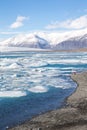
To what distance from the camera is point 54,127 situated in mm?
16422

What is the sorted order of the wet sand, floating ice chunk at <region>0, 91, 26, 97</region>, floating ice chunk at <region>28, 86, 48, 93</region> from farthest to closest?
floating ice chunk at <region>28, 86, 48, 93</region>
floating ice chunk at <region>0, 91, 26, 97</region>
the wet sand

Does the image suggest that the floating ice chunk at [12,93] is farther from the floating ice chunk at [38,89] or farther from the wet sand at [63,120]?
the wet sand at [63,120]

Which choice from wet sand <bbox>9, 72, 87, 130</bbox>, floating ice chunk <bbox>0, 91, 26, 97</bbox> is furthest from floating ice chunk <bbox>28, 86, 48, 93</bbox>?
wet sand <bbox>9, 72, 87, 130</bbox>

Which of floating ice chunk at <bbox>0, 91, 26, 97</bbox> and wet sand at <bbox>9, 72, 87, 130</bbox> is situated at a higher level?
floating ice chunk at <bbox>0, 91, 26, 97</bbox>

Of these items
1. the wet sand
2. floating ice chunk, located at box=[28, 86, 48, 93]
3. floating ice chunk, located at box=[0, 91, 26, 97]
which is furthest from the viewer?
floating ice chunk, located at box=[28, 86, 48, 93]

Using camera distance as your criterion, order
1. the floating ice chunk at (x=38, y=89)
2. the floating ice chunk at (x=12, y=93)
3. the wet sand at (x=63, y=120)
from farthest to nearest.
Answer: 1. the floating ice chunk at (x=38, y=89)
2. the floating ice chunk at (x=12, y=93)
3. the wet sand at (x=63, y=120)

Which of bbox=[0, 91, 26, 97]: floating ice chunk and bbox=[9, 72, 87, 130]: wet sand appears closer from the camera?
bbox=[9, 72, 87, 130]: wet sand

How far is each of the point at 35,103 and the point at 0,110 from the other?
115 inches

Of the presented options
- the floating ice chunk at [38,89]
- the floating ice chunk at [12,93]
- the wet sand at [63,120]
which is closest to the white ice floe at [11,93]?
the floating ice chunk at [12,93]

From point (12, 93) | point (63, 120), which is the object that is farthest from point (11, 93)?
point (63, 120)

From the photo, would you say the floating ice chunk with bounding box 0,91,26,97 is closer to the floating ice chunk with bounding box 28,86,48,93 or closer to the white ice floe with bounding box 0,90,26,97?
the white ice floe with bounding box 0,90,26,97

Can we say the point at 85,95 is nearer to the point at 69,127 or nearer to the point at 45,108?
the point at 45,108

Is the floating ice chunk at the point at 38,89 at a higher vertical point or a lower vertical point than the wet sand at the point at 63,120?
higher

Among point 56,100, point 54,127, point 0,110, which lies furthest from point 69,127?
point 56,100
